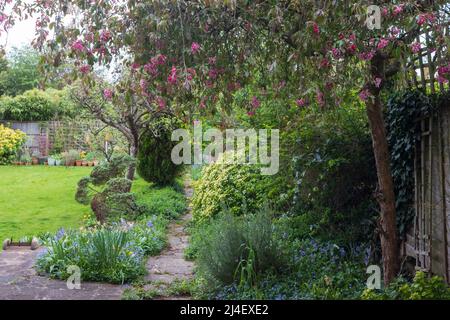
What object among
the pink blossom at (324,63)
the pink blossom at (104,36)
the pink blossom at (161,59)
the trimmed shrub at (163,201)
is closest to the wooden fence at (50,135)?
the trimmed shrub at (163,201)

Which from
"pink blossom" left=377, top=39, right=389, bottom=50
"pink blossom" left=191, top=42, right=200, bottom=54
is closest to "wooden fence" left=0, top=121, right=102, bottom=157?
"pink blossom" left=191, top=42, right=200, bottom=54

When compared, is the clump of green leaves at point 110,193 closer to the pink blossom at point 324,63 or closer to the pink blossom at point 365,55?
the pink blossom at point 324,63

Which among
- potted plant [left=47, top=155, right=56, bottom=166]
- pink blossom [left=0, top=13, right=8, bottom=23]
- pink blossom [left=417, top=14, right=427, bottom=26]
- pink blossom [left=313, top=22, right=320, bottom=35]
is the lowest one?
potted plant [left=47, top=155, right=56, bottom=166]

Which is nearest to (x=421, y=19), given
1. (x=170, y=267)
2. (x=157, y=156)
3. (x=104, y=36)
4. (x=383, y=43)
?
(x=383, y=43)

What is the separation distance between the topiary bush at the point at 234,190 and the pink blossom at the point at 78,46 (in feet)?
11.6

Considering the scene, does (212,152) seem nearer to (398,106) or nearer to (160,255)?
(160,255)

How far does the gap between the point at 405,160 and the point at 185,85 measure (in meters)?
2.40

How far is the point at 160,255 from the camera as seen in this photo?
640cm

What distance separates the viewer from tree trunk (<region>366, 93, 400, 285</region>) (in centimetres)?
408

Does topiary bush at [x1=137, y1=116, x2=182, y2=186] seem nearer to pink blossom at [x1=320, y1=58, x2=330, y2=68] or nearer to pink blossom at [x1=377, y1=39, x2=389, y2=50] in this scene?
pink blossom at [x1=320, y1=58, x2=330, y2=68]

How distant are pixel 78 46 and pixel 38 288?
2396 mm

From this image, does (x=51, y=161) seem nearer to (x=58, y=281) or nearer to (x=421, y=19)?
(x=58, y=281)

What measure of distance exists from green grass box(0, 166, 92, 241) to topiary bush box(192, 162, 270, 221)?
236 centimetres
